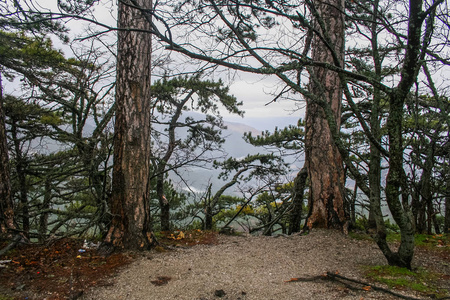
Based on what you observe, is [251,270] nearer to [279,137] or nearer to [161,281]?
[161,281]

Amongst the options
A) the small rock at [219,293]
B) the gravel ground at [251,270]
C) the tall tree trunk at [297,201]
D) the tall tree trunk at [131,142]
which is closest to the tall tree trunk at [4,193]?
the tall tree trunk at [131,142]

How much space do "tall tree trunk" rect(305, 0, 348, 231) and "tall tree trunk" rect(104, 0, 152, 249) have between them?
9.66ft

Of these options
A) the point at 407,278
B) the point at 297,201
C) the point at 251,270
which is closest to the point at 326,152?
the point at 297,201

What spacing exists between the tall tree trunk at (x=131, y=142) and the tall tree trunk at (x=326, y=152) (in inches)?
116

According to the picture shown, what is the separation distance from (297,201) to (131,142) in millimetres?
3659

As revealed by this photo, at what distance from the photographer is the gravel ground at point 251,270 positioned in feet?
9.21

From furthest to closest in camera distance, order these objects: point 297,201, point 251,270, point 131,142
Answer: point 297,201, point 131,142, point 251,270

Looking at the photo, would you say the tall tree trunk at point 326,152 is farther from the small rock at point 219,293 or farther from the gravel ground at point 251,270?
the small rock at point 219,293

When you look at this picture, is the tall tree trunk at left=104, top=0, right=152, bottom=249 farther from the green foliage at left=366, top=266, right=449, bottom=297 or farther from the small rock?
the green foliage at left=366, top=266, right=449, bottom=297

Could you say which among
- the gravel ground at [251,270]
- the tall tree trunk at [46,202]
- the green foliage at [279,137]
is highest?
the green foliage at [279,137]

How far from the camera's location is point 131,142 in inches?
164

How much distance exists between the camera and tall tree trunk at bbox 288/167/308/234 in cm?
611

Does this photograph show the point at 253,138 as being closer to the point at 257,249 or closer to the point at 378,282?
the point at 257,249

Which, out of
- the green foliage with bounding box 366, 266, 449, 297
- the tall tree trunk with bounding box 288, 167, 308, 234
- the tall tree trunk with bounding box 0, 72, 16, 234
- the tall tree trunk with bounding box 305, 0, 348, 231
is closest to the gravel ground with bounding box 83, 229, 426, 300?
the green foliage with bounding box 366, 266, 449, 297
